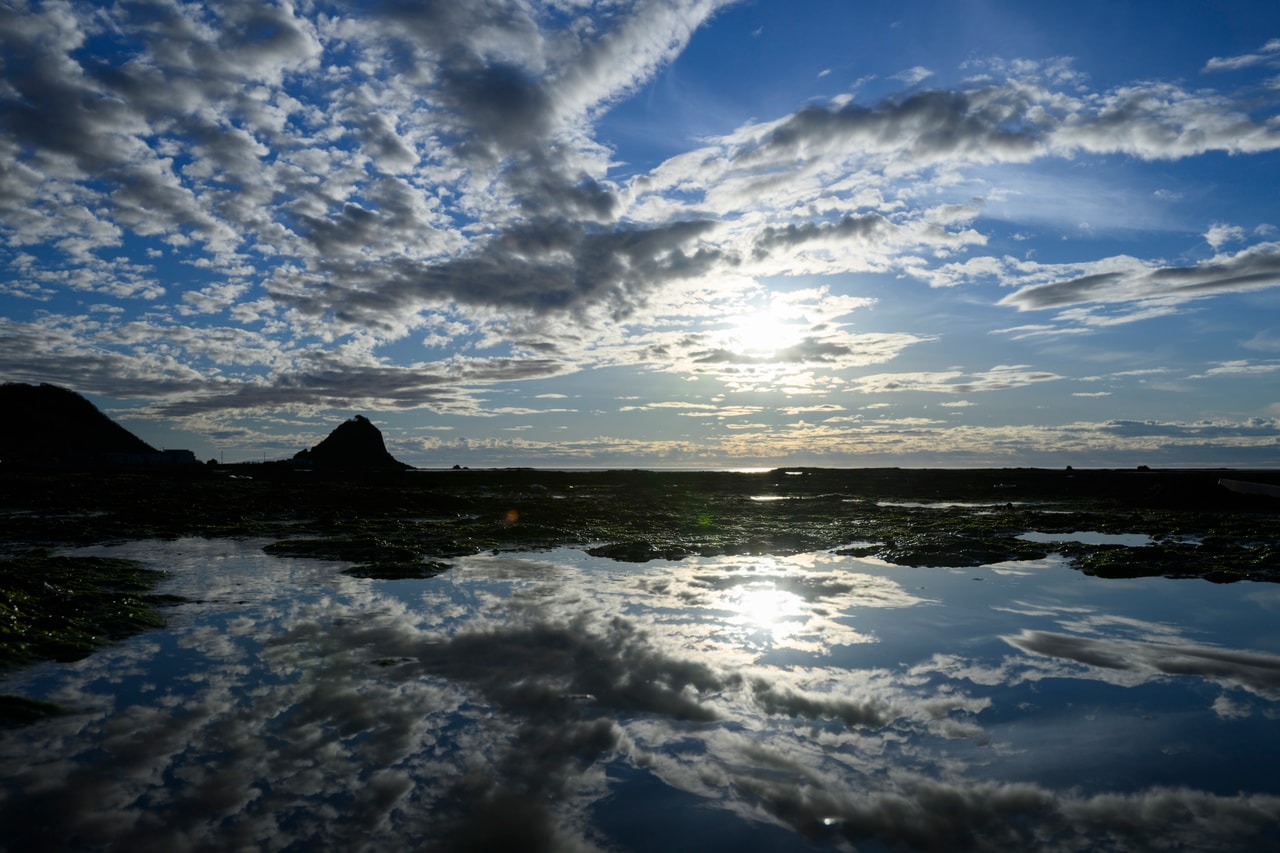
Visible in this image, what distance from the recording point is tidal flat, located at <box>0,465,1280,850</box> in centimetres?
607

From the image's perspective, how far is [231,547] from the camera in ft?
83.1

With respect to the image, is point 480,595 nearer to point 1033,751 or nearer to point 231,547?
point 1033,751

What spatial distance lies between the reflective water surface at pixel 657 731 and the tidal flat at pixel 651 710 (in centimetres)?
4

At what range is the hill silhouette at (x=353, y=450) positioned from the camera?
14900 centimetres

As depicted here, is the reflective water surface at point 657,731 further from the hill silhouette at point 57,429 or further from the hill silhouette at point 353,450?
the hill silhouette at point 353,450

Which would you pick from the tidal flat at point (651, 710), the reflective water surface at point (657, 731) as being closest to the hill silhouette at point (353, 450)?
the tidal flat at point (651, 710)

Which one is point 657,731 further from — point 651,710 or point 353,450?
point 353,450

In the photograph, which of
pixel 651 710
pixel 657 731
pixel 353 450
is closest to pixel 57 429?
pixel 353 450

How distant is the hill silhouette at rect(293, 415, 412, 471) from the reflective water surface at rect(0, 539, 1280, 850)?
477 feet

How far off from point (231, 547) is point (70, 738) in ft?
65.0

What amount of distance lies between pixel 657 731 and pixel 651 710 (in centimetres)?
69

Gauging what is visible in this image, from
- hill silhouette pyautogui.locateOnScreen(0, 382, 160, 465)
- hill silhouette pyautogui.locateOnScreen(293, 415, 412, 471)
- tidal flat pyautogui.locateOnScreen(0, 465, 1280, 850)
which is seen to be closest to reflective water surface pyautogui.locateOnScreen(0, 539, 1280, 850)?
A: tidal flat pyautogui.locateOnScreen(0, 465, 1280, 850)

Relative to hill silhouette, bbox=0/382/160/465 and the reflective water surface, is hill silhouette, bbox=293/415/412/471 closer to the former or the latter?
hill silhouette, bbox=0/382/160/465

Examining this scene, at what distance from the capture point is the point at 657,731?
8219 mm
